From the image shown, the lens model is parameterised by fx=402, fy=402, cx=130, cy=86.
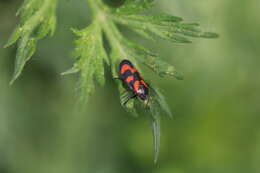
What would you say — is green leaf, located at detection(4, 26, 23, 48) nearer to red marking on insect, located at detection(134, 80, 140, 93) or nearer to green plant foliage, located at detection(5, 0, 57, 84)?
green plant foliage, located at detection(5, 0, 57, 84)

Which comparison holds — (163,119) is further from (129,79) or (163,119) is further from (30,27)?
(30,27)

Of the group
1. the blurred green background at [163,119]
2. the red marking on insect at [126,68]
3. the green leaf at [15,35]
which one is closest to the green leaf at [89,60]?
the red marking on insect at [126,68]

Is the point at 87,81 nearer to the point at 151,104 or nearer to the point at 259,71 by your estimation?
the point at 151,104

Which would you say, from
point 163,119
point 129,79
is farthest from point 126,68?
Result: point 163,119

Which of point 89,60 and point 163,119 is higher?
point 89,60

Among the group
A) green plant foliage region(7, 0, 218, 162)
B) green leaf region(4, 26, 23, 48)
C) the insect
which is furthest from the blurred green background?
green leaf region(4, 26, 23, 48)

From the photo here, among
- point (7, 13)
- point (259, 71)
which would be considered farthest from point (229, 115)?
point (7, 13)

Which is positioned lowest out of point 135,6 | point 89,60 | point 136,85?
point 136,85
